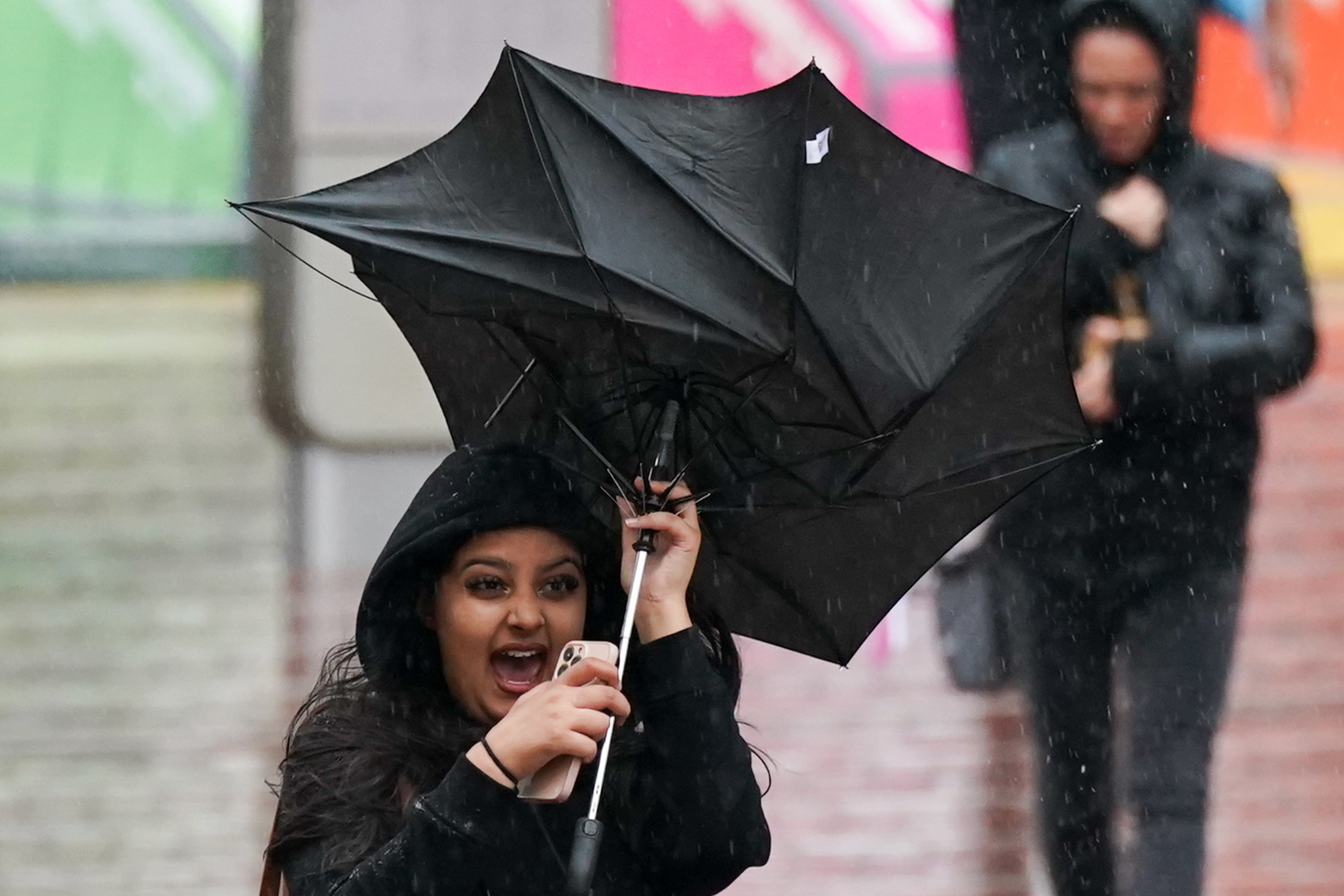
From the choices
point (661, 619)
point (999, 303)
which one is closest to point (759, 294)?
→ point (999, 303)

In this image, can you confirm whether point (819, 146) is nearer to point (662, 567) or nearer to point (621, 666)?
point (662, 567)

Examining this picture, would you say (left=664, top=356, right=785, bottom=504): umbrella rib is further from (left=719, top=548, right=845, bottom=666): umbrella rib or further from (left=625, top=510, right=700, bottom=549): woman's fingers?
(left=719, top=548, right=845, bottom=666): umbrella rib

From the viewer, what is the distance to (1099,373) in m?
4.60

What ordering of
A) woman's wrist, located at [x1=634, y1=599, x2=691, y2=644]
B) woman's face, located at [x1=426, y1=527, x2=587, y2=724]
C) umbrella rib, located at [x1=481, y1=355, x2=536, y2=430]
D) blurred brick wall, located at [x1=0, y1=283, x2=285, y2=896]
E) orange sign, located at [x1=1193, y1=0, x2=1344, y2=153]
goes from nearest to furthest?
woman's wrist, located at [x1=634, y1=599, x2=691, y2=644]
woman's face, located at [x1=426, y1=527, x2=587, y2=724]
umbrella rib, located at [x1=481, y1=355, x2=536, y2=430]
blurred brick wall, located at [x1=0, y1=283, x2=285, y2=896]
orange sign, located at [x1=1193, y1=0, x2=1344, y2=153]

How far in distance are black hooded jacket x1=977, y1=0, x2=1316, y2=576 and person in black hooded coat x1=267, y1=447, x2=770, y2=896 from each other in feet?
4.95

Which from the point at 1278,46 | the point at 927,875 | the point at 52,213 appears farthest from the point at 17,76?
the point at 927,875

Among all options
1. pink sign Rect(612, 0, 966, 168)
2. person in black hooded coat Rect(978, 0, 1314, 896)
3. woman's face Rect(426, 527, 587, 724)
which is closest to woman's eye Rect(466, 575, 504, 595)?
woman's face Rect(426, 527, 587, 724)

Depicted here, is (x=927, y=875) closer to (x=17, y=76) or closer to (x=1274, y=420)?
(x=1274, y=420)

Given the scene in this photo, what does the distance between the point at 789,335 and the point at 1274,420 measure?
5593mm

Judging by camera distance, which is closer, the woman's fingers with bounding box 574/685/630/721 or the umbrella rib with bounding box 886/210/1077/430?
the woman's fingers with bounding box 574/685/630/721

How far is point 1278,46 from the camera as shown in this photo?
7.32 metres

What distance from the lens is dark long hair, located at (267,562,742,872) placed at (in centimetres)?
307

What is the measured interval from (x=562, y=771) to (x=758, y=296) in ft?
2.05

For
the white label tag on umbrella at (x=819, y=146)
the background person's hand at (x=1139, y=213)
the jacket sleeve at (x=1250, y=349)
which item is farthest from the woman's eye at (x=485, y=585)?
the background person's hand at (x=1139, y=213)
